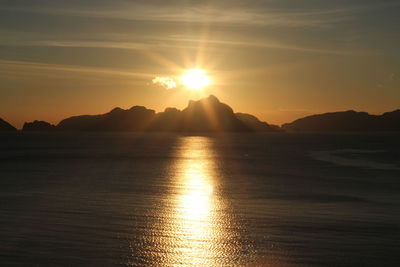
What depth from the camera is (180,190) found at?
134 feet


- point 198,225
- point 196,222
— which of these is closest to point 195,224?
A: point 198,225

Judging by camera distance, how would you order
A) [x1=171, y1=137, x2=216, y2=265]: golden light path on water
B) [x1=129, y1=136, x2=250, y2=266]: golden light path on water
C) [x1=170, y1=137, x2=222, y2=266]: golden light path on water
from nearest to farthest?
[x1=129, y1=136, x2=250, y2=266]: golden light path on water < [x1=170, y1=137, x2=222, y2=266]: golden light path on water < [x1=171, y1=137, x2=216, y2=265]: golden light path on water

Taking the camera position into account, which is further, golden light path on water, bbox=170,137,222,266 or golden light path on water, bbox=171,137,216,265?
golden light path on water, bbox=171,137,216,265

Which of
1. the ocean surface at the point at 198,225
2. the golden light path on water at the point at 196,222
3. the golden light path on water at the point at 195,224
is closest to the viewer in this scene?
the ocean surface at the point at 198,225

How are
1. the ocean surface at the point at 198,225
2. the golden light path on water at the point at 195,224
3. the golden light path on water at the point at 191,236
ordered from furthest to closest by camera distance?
1. the golden light path on water at the point at 195,224
2. the ocean surface at the point at 198,225
3. the golden light path on water at the point at 191,236

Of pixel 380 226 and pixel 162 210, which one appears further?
pixel 162 210

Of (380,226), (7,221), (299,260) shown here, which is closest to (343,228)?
(380,226)

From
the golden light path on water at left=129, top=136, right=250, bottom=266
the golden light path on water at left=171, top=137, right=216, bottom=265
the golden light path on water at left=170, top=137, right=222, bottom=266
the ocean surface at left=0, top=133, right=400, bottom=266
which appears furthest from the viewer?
the golden light path on water at left=171, top=137, right=216, bottom=265

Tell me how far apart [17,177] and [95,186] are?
46.7ft

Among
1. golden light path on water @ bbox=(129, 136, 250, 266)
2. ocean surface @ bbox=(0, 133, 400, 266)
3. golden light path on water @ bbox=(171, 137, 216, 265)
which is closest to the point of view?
golden light path on water @ bbox=(129, 136, 250, 266)

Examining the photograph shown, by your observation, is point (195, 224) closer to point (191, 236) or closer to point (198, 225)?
point (198, 225)

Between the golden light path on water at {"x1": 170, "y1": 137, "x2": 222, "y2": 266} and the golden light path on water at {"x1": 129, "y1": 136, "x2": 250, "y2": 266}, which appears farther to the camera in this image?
the golden light path on water at {"x1": 170, "y1": 137, "x2": 222, "y2": 266}

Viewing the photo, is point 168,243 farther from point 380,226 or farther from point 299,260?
point 380,226

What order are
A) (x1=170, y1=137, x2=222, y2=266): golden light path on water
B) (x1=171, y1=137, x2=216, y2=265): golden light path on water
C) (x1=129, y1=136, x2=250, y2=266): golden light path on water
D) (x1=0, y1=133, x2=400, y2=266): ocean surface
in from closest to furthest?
1. (x1=129, y1=136, x2=250, y2=266): golden light path on water
2. (x1=0, y1=133, x2=400, y2=266): ocean surface
3. (x1=170, y1=137, x2=222, y2=266): golden light path on water
4. (x1=171, y1=137, x2=216, y2=265): golden light path on water
